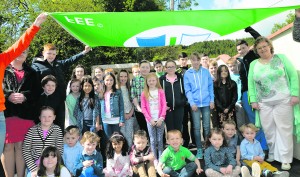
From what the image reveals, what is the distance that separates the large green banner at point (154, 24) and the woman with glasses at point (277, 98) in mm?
583

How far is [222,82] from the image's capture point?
589 cm

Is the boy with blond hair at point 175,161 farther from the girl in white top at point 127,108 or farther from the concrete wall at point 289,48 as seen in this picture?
the concrete wall at point 289,48

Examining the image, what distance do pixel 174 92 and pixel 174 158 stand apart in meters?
1.33

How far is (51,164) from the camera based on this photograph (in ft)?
13.1

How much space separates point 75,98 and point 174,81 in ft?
5.79

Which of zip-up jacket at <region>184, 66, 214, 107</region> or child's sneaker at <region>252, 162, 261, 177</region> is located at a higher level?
zip-up jacket at <region>184, 66, 214, 107</region>

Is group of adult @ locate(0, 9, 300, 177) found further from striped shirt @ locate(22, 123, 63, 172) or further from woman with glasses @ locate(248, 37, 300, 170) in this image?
striped shirt @ locate(22, 123, 63, 172)

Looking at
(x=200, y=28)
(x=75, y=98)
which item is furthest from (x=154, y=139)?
(x=200, y=28)

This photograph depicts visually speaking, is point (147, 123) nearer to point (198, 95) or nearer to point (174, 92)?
point (174, 92)

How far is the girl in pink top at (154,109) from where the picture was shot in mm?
5242

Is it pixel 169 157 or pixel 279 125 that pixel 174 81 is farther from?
pixel 279 125

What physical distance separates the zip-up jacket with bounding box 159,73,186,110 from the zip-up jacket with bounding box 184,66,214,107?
0.33 ft

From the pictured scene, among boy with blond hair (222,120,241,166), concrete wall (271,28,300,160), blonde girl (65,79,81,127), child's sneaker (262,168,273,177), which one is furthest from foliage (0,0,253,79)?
child's sneaker (262,168,273,177)

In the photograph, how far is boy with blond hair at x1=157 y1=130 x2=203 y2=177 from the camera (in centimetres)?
455
